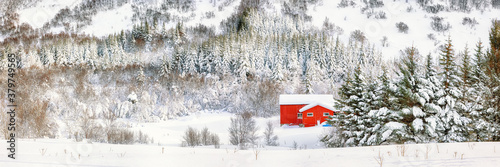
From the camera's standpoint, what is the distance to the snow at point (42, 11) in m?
157

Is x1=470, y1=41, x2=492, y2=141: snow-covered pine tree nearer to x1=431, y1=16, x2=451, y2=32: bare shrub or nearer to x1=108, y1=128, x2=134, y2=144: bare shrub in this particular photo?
x1=108, y1=128, x2=134, y2=144: bare shrub

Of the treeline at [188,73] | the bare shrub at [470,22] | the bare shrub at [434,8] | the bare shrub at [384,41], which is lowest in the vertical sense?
the treeline at [188,73]

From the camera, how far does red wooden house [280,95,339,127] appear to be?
41.1 meters

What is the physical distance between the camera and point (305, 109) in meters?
40.9

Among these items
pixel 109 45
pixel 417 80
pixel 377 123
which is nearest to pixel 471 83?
pixel 417 80

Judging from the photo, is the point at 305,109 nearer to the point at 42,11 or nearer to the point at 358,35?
the point at 358,35

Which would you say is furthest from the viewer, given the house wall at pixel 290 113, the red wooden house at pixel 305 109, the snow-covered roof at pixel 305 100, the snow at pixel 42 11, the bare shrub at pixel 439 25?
the snow at pixel 42 11

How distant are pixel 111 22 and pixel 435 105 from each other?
16189cm

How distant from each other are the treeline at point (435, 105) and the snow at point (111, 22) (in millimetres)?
132843

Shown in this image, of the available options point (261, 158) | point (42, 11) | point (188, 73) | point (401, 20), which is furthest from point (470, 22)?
point (42, 11)

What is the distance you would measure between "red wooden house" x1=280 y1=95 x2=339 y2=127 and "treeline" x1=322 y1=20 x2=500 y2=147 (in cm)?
1897

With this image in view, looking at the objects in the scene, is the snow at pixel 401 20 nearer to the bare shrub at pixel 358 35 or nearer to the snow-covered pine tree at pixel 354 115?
the bare shrub at pixel 358 35

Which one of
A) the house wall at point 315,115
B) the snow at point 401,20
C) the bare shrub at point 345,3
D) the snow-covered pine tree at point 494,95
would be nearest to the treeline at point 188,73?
the house wall at point 315,115

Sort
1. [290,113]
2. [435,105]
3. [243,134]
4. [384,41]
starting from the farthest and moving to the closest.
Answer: [384,41], [290,113], [243,134], [435,105]
